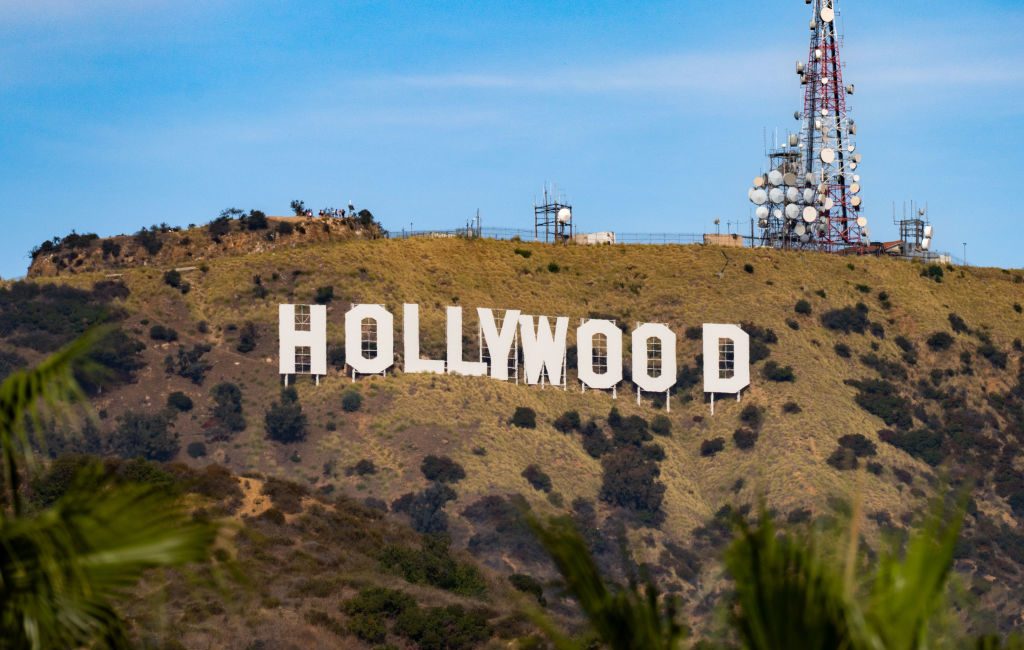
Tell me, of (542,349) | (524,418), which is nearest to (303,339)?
(524,418)

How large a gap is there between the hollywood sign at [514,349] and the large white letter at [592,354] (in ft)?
0.19

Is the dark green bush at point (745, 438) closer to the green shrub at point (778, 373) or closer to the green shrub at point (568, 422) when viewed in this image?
the green shrub at point (778, 373)

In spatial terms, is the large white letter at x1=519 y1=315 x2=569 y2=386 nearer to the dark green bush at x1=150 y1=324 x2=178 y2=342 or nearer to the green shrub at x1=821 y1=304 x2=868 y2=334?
the dark green bush at x1=150 y1=324 x2=178 y2=342

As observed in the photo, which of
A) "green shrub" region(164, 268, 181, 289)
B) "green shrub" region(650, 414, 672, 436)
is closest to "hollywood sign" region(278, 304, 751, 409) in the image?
"green shrub" region(650, 414, 672, 436)

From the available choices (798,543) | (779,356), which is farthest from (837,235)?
(798,543)

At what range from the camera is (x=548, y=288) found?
396 feet

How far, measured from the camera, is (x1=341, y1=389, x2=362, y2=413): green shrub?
104 m

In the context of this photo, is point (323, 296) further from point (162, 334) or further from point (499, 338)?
point (499, 338)

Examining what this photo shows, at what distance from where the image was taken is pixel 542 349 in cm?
10538

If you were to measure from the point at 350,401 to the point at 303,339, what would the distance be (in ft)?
16.0

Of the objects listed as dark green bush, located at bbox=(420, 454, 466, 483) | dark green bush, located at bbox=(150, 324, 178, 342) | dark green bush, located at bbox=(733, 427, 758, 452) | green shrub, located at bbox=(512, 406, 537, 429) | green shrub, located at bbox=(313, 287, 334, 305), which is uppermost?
green shrub, located at bbox=(313, 287, 334, 305)

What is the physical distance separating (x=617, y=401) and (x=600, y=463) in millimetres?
6842

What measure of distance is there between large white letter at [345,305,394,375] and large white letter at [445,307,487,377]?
3.35 metres

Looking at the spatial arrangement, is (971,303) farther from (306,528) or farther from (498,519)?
(306,528)
